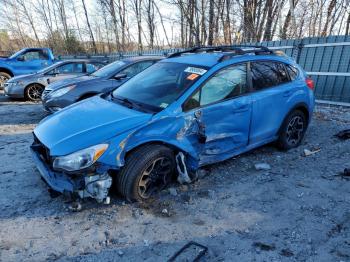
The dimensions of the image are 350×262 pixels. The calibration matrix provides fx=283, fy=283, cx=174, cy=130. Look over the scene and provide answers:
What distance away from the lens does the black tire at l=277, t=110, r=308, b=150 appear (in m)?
4.54

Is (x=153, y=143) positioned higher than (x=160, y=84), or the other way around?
(x=160, y=84)

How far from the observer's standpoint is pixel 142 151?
310 centimetres

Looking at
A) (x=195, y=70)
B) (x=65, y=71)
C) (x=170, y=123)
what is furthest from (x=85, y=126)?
(x=65, y=71)

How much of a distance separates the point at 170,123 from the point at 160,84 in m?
0.83

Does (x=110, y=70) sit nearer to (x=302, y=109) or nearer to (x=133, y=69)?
(x=133, y=69)

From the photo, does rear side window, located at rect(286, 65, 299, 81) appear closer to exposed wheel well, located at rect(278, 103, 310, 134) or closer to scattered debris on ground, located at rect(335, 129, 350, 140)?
exposed wheel well, located at rect(278, 103, 310, 134)

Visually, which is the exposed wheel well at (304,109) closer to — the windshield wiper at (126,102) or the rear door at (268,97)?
the rear door at (268,97)

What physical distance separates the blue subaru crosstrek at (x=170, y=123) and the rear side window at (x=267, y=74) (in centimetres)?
2

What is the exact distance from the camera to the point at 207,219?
298cm

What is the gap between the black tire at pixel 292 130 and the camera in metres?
4.54

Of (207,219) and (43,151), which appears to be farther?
(43,151)

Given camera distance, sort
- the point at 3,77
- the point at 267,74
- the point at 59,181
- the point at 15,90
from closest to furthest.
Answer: the point at 59,181 < the point at 267,74 < the point at 15,90 < the point at 3,77

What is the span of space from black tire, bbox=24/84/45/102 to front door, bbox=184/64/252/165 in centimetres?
767

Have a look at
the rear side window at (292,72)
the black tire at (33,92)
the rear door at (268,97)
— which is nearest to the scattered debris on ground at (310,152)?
the rear door at (268,97)
